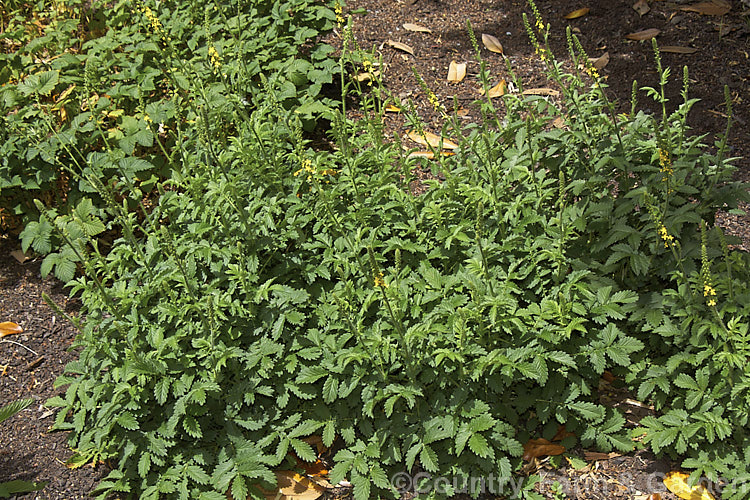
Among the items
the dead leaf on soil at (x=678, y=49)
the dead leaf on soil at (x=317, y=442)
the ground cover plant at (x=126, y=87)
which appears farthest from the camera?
the dead leaf on soil at (x=678, y=49)

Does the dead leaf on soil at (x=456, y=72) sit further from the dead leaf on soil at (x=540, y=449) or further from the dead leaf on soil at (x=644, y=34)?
the dead leaf on soil at (x=540, y=449)

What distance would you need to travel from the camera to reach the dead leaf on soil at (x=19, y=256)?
14.7 ft

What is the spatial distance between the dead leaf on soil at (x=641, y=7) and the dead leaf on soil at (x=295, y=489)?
416 cm

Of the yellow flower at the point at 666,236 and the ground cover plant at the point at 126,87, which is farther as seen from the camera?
the ground cover plant at the point at 126,87

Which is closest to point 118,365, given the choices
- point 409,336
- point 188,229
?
point 188,229

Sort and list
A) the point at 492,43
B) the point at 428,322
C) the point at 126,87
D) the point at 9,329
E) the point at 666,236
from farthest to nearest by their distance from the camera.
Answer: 1. the point at 492,43
2. the point at 126,87
3. the point at 9,329
4. the point at 428,322
5. the point at 666,236

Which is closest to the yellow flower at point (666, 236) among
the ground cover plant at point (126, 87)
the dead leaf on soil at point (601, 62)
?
the ground cover plant at point (126, 87)

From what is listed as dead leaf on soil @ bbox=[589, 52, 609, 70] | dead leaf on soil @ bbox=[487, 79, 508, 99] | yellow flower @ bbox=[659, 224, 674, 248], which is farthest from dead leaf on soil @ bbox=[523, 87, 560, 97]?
yellow flower @ bbox=[659, 224, 674, 248]

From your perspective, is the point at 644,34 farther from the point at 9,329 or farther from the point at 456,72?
the point at 9,329

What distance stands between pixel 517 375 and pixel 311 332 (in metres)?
0.93

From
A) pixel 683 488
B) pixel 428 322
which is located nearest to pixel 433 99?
pixel 428 322

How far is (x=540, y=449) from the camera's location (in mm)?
3201

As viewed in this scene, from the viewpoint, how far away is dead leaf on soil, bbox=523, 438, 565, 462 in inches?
125

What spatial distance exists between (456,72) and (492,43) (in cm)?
43
